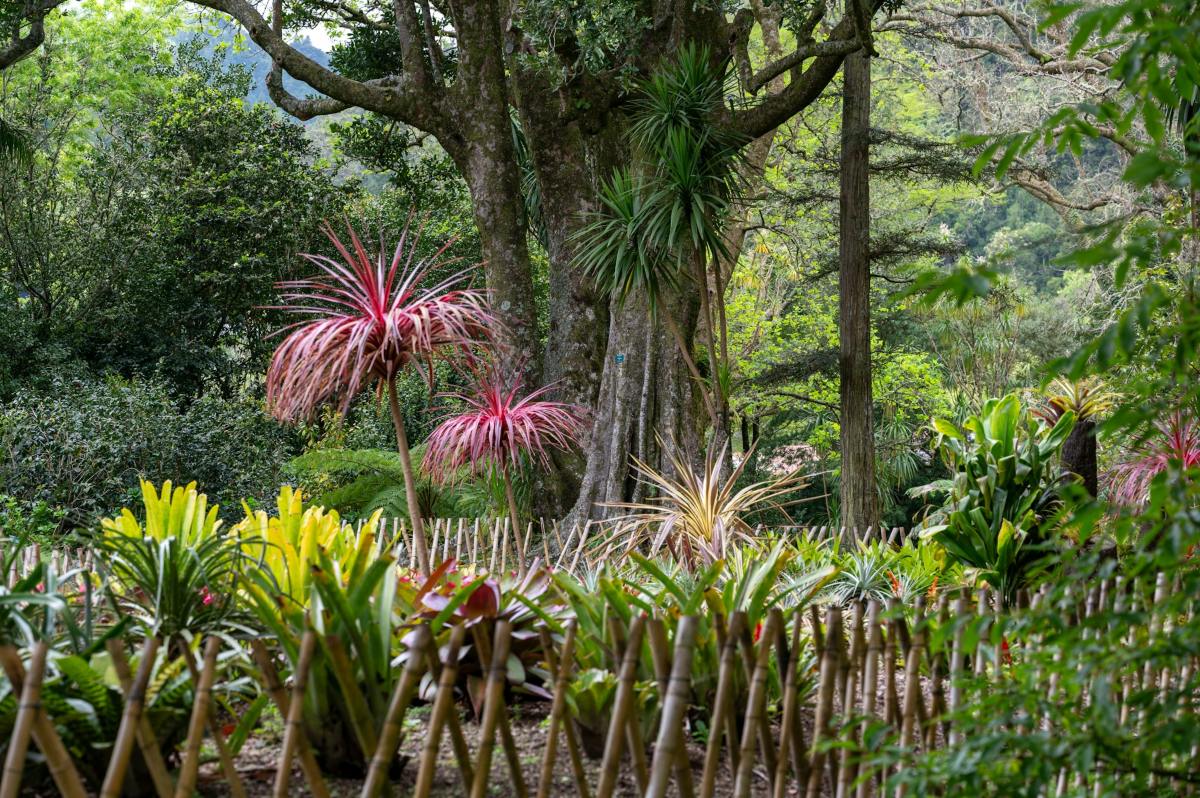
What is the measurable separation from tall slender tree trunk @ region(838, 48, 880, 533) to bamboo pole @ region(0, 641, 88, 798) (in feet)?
19.8

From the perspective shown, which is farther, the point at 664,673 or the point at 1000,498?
the point at 1000,498

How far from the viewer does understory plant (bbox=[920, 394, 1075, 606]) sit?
15.9 ft

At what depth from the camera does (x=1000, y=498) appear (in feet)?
16.2

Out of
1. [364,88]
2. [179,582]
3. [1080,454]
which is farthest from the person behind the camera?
[364,88]

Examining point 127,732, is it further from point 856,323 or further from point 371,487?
point 371,487

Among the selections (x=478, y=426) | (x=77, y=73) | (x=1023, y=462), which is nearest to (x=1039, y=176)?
(x=1023, y=462)

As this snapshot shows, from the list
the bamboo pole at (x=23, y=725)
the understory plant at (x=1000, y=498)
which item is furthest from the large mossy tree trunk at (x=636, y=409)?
the bamboo pole at (x=23, y=725)

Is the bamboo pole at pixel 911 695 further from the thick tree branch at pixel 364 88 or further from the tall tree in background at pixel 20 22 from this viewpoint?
the tall tree in background at pixel 20 22

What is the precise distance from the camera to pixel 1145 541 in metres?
1.66

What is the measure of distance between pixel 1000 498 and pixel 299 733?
12.2 feet

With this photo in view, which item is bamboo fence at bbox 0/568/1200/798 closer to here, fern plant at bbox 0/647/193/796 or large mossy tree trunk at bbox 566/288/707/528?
fern plant at bbox 0/647/193/796

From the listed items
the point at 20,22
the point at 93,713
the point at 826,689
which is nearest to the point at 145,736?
the point at 93,713

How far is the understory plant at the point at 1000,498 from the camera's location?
4848 mm

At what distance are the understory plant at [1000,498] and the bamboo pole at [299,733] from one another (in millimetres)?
3439
